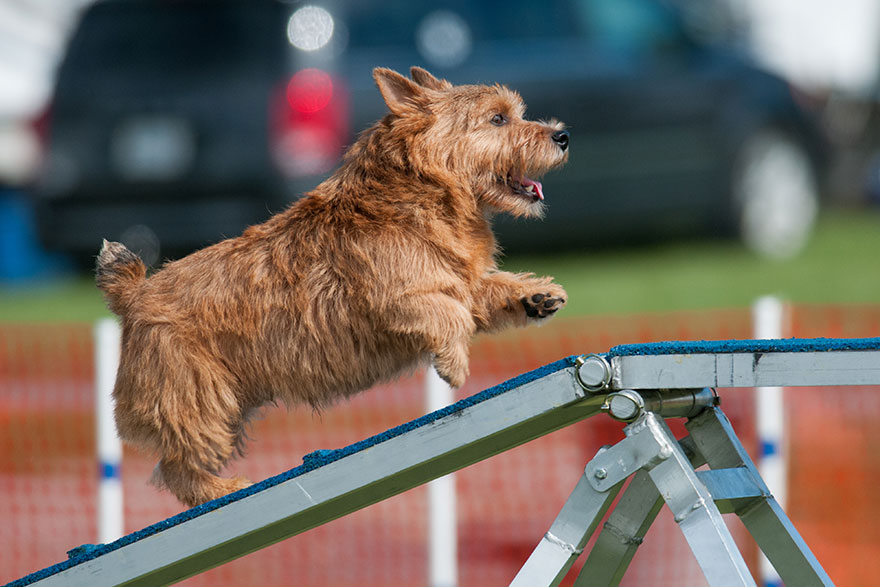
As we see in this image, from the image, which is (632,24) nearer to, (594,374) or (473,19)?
(473,19)

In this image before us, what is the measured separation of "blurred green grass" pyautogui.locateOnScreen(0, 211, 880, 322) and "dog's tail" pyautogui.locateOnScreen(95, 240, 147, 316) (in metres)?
5.15

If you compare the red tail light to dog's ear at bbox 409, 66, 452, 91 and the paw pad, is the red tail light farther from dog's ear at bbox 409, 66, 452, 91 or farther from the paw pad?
the paw pad

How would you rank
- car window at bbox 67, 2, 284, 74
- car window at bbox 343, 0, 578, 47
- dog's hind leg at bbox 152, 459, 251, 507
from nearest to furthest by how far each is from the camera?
dog's hind leg at bbox 152, 459, 251, 507 < car window at bbox 67, 2, 284, 74 < car window at bbox 343, 0, 578, 47

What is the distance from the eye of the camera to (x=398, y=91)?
2885mm

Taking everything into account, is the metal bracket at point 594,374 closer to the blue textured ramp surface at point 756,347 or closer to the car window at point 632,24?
the blue textured ramp surface at point 756,347

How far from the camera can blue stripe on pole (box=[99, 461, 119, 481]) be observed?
191 inches

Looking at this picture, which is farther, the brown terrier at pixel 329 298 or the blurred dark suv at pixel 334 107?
the blurred dark suv at pixel 334 107

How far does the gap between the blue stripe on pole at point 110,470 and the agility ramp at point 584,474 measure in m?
2.10

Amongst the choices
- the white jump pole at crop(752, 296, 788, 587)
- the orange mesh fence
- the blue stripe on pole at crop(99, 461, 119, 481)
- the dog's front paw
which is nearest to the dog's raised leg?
the dog's front paw

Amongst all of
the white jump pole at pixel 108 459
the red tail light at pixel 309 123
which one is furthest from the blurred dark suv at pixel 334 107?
the white jump pole at pixel 108 459

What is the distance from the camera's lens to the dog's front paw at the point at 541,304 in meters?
2.68

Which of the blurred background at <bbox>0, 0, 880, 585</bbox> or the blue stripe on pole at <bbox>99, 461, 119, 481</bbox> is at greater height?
the blurred background at <bbox>0, 0, 880, 585</bbox>

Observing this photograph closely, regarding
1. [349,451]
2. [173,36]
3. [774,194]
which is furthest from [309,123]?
[349,451]

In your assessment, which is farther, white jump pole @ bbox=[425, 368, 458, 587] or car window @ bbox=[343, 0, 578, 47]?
car window @ bbox=[343, 0, 578, 47]
